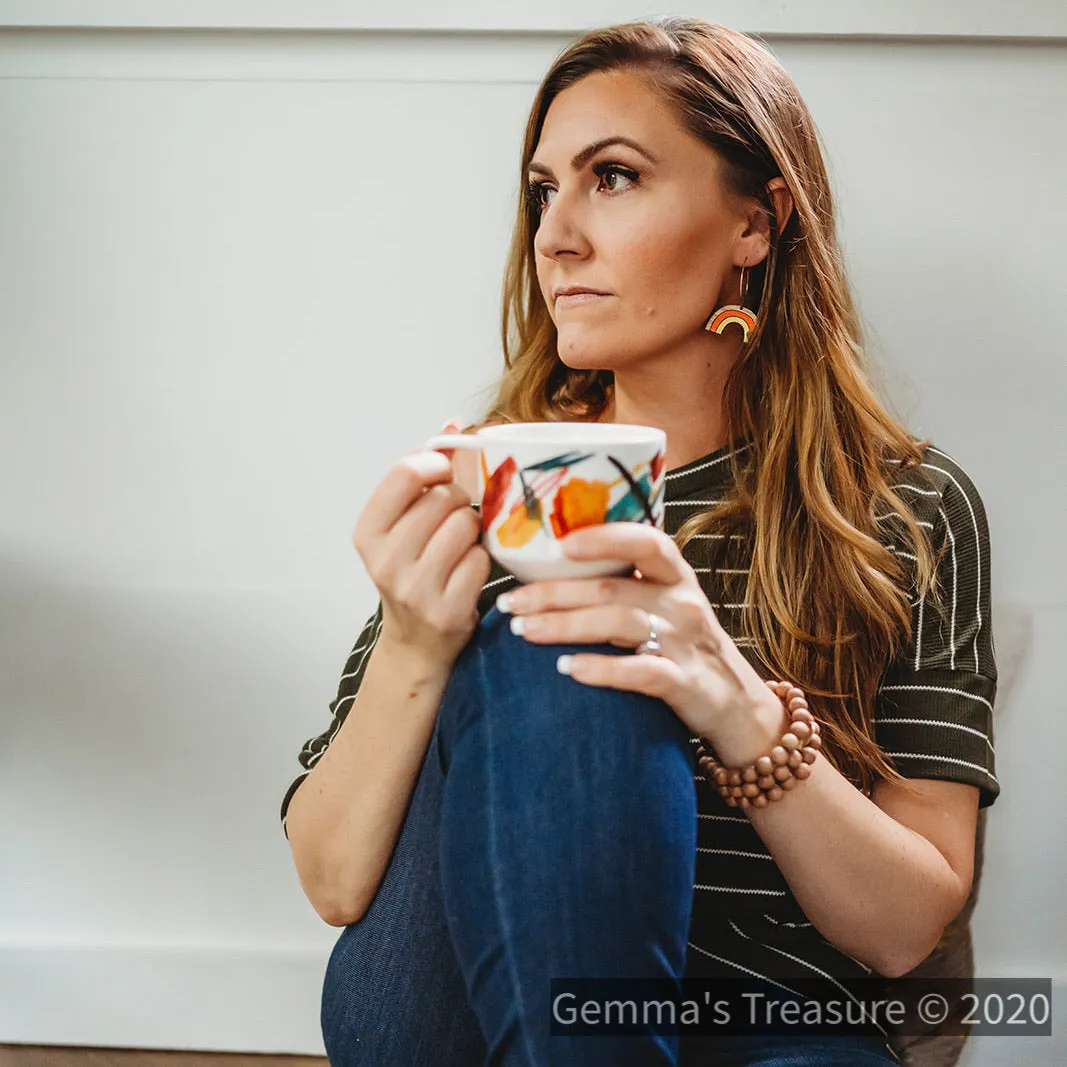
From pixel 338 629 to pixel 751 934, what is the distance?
0.63 meters

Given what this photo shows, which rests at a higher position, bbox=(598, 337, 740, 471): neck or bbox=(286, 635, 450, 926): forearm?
bbox=(598, 337, 740, 471): neck

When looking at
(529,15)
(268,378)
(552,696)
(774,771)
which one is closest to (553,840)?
(552,696)

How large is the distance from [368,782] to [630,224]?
0.52 meters

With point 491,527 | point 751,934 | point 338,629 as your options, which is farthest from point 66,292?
point 751,934

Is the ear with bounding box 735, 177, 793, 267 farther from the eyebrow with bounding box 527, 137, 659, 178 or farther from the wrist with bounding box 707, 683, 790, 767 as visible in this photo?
the wrist with bounding box 707, 683, 790, 767

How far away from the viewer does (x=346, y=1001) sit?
82 centimetres

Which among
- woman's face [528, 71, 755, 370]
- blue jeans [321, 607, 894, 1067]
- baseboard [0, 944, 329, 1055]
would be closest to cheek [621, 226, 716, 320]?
woman's face [528, 71, 755, 370]

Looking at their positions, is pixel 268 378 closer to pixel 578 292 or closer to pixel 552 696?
pixel 578 292

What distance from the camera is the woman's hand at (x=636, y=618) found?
0.66 metres

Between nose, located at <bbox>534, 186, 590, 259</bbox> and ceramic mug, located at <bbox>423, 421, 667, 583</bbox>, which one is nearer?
ceramic mug, located at <bbox>423, 421, 667, 583</bbox>

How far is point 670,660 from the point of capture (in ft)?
2.31

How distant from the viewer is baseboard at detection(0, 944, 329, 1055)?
55.7 inches

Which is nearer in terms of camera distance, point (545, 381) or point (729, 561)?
point (729, 561)

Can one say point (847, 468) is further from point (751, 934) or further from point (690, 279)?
point (751, 934)
